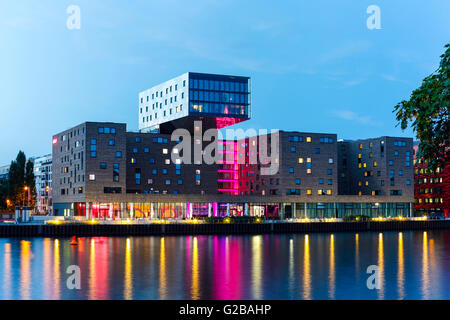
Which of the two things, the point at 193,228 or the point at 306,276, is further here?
the point at 193,228

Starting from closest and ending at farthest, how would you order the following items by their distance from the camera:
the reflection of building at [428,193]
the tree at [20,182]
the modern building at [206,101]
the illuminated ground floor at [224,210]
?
the illuminated ground floor at [224,210], the tree at [20,182], the modern building at [206,101], the reflection of building at [428,193]

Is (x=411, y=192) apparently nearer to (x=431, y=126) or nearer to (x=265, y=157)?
(x=265, y=157)

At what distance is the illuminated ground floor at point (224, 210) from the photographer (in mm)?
121875

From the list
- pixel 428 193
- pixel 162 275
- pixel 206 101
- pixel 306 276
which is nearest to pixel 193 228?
pixel 206 101

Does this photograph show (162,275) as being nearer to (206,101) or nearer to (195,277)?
(195,277)

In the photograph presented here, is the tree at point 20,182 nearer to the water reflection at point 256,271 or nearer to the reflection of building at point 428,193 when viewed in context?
the water reflection at point 256,271

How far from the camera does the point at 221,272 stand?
46062mm

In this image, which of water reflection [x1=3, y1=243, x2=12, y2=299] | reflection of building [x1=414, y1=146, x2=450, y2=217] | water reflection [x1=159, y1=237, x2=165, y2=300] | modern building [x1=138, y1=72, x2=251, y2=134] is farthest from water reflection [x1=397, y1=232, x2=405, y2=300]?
reflection of building [x1=414, y1=146, x2=450, y2=217]

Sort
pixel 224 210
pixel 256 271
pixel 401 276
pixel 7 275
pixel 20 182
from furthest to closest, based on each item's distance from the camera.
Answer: pixel 224 210 → pixel 20 182 → pixel 256 271 → pixel 401 276 → pixel 7 275

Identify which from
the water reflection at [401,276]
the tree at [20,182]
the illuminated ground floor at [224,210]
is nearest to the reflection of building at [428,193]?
the illuminated ground floor at [224,210]

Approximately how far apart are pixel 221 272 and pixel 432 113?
21238 mm

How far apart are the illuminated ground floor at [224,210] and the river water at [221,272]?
51.0 m
